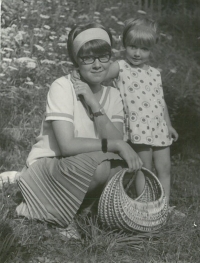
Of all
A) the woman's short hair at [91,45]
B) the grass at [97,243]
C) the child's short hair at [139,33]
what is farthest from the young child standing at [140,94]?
the grass at [97,243]

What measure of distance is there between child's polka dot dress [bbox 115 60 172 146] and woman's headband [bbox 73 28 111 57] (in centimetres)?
47

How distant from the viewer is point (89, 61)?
3131 millimetres

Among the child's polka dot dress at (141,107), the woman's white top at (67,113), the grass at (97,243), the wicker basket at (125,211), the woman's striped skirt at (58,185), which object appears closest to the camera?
the grass at (97,243)

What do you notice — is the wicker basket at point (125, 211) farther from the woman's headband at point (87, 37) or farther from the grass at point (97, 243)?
the woman's headband at point (87, 37)

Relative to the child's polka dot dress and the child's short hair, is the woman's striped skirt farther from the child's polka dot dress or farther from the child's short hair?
the child's short hair

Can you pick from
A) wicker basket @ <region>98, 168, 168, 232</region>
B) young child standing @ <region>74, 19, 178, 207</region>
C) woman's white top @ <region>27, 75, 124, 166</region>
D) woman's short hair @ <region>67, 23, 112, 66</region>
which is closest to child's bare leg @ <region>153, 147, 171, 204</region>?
young child standing @ <region>74, 19, 178, 207</region>

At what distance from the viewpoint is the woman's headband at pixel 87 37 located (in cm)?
309

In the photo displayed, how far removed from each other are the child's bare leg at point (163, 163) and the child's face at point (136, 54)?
0.65 metres

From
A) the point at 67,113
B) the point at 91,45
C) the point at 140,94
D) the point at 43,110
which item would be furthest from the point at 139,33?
the point at 43,110

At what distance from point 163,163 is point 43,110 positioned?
65.1 inches

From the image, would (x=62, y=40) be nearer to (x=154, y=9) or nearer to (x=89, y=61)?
(x=154, y=9)

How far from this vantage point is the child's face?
11.7ft

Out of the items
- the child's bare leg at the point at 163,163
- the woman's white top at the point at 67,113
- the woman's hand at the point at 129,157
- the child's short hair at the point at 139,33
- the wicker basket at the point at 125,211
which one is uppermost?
the child's short hair at the point at 139,33

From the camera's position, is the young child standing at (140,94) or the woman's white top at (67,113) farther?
the young child standing at (140,94)
